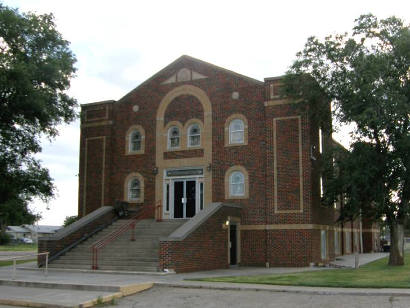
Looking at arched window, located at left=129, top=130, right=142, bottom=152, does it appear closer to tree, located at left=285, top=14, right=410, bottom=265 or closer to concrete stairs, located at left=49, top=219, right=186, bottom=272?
concrete stairs, located at left=49, top=219, right=186, bottom=272

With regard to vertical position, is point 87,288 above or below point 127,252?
below

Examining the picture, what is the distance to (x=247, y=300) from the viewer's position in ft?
43.0

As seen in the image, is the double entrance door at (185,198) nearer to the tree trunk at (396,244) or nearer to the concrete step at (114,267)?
the concrete step at (114,267)

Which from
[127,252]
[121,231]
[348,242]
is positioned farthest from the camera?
[348,242]

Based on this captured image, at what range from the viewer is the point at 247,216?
981 inches

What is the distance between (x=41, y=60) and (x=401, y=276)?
58.3 ft

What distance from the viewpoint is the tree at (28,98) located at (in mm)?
22969

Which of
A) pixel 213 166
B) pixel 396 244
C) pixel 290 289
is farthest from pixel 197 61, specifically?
pixel 290 289

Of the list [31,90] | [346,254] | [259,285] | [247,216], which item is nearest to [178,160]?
[247,216]

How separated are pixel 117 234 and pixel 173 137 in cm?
608

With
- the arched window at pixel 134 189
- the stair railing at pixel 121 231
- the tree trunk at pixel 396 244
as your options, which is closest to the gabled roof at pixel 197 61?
the arched window at pixel 134 189

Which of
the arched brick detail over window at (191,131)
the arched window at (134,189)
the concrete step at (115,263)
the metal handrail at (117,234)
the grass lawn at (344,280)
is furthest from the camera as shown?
the arched window at (134,189)

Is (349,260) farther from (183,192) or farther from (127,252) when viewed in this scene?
(127,252)

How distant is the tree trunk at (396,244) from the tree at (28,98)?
16.2 m
